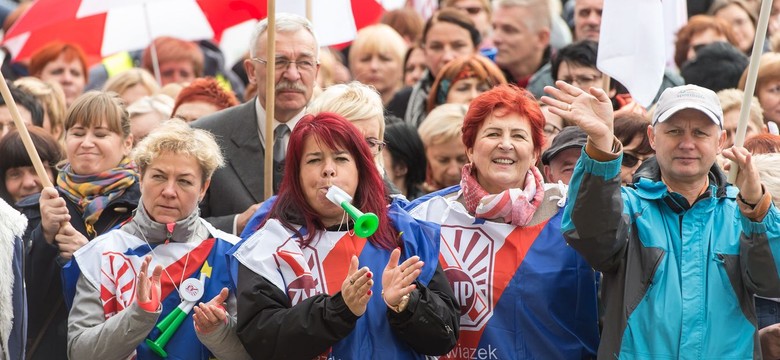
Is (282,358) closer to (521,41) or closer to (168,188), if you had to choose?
(168,188)

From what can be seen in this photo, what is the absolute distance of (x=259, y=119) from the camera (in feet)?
23.4

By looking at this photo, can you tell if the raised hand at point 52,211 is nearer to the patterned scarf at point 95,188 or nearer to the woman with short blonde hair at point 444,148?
the patterned scarf at point 95,188

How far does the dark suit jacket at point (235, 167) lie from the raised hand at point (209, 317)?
3.78 feet

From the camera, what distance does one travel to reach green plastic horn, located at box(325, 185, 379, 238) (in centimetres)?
531

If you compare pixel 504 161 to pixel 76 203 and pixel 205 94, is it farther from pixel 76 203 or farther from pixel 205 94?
pixel 205 94

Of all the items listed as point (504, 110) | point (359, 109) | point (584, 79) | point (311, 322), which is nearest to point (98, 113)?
point (359, 109)

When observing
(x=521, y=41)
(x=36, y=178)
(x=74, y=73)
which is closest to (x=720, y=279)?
(x=36, y=178)

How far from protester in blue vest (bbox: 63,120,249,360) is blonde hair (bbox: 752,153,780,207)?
219 centimetres

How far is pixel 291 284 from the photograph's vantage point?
18.2ft

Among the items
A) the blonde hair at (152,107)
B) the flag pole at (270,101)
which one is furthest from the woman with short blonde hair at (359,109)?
the blonde hair at (152,107)

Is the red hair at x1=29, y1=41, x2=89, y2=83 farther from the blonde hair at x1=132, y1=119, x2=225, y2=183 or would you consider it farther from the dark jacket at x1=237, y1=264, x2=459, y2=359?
the dark jacket at x1=237, y1=264, x2=459, y2=359

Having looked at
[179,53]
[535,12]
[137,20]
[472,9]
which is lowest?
[179,53]

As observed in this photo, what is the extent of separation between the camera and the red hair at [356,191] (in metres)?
5.63

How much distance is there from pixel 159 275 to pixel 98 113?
1575 mm
